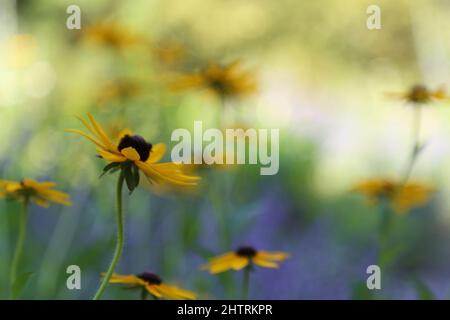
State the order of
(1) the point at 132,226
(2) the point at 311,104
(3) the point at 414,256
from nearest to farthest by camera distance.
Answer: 1. (1) the point at 132,226
2. (3) the point at 414,256
3. (2) the point at 311,104

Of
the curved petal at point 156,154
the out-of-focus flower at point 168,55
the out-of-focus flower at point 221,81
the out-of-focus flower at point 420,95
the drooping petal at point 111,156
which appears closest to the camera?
the drooping petal at point 111,156

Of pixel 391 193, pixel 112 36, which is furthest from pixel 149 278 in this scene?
pixel 112 36

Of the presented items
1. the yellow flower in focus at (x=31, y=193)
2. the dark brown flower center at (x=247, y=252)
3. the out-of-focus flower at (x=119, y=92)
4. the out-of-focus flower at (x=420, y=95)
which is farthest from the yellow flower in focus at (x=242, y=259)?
the out-of-focus flower at (x=119, y=92)

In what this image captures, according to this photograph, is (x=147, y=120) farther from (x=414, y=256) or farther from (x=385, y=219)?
(x=414, y=256)

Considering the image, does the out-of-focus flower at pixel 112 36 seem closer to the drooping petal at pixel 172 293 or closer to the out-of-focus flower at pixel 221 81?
the out-of-focus flower at pixel 221 81

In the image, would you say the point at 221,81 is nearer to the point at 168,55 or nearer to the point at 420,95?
the point at 168,55

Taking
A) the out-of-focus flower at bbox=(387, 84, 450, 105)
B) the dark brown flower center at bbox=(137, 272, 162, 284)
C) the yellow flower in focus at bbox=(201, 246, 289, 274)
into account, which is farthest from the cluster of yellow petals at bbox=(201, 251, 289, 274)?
the out-of-focus flower at bbox=(387, 84, 450, 105)
